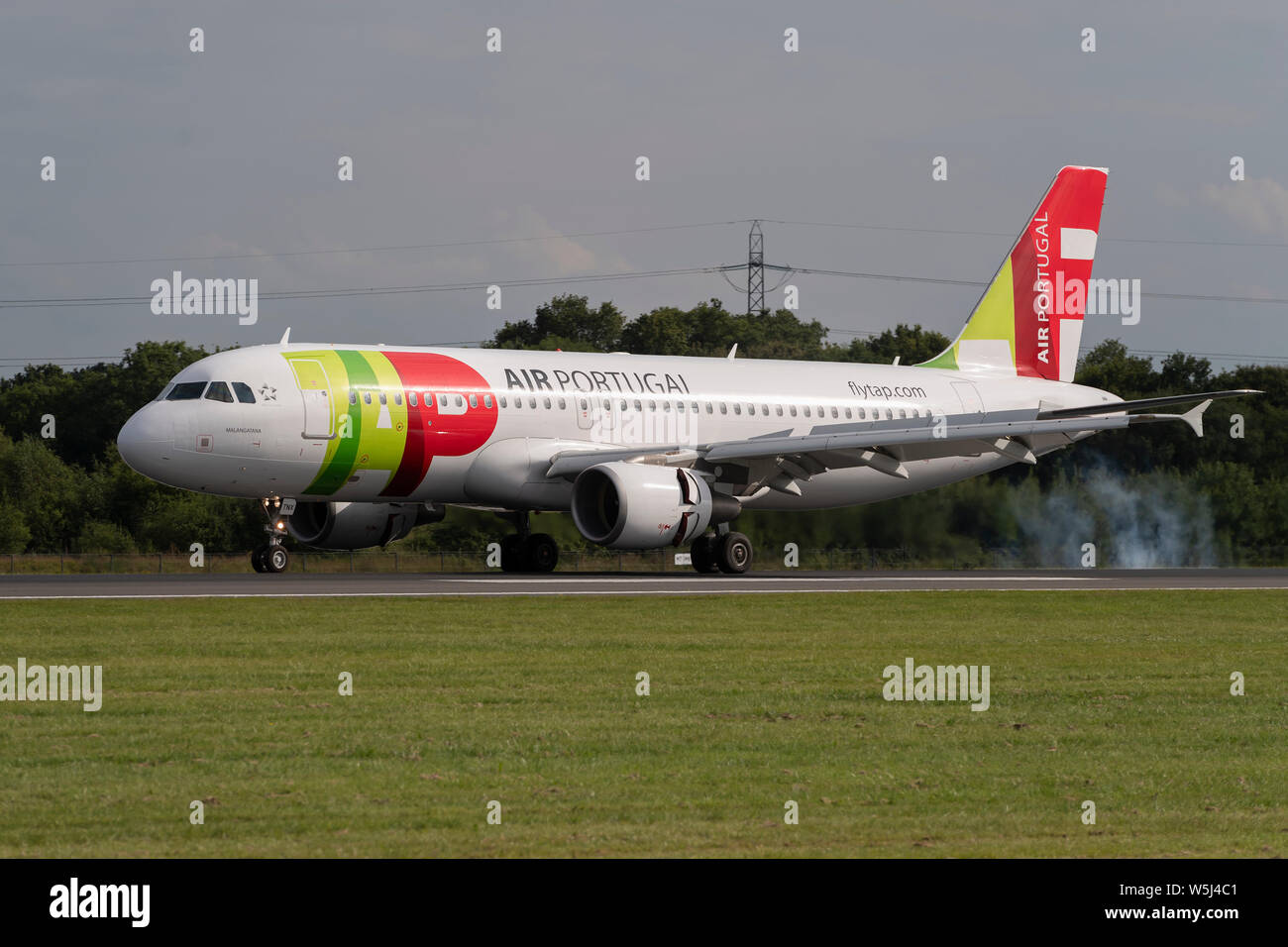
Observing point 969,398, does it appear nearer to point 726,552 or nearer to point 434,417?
point 726,552

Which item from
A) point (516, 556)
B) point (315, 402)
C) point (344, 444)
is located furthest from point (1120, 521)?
point (315, 402)

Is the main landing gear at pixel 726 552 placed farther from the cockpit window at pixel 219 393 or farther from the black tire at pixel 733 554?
the cockpit window at pixel 219 393

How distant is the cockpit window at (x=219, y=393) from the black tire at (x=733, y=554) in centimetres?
1050

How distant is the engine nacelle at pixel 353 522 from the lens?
117 feet

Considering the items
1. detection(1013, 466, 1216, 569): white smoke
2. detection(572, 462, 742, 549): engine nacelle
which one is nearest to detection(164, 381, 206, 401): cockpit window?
detection(572, 462, 742, 549): engine nacelle

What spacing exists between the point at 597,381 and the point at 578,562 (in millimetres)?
13599

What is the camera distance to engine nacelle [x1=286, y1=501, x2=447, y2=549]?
117ft

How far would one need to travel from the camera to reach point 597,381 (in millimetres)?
36219

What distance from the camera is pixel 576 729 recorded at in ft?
40.3

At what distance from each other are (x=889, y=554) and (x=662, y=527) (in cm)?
1249

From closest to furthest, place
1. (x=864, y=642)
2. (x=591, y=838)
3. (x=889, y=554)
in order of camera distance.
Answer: (x=591, y=838) → (x=864, y=642) → (x=889, y=554)

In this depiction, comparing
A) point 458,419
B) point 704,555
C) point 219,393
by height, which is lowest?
point 704,555
